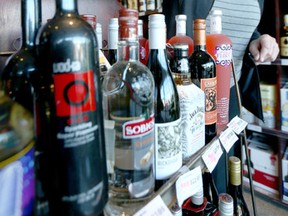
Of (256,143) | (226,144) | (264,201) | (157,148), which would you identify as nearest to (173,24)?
(226,144)

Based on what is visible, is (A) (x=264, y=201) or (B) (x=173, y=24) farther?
(A) (x=264, y=201)

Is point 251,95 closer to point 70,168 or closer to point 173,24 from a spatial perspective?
point 173,24

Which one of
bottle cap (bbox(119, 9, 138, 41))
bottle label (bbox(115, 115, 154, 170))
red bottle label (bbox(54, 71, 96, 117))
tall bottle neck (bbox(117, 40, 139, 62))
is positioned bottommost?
bottle label (bbox(115, 115, 154, 170))

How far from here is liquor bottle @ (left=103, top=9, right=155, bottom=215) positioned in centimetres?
36

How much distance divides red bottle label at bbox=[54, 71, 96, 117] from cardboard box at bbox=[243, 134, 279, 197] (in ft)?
5.92

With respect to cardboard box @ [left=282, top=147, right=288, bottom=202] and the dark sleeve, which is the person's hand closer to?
the dark sleeve

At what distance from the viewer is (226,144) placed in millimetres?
594

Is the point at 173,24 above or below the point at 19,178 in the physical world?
above

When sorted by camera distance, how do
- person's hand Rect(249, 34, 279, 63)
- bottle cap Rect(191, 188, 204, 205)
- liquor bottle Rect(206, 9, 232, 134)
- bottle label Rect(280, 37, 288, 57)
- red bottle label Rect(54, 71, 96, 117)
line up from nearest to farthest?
1. red bottle label Rect(54, 71, 96, 117)
2. liquor bottle Rect(206, 9, 232, 134)
3. bottle cap Rect(191, 188, 204, 205)
4. person's hand Rect(249, 34, 279, 63)
5. bottle label Rect(280, 37, 288, 57)

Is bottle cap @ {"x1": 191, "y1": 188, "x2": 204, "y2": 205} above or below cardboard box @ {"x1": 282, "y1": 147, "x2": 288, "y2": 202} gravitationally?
above

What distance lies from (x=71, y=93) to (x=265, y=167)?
1868 millimetres

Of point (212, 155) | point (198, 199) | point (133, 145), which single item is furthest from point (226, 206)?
point (133, 145)

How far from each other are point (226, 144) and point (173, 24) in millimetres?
636

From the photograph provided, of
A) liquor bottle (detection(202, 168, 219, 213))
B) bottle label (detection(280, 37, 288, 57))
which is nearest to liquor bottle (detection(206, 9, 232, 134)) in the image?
liquor bottle (detection(202, 168, 219, 213))
